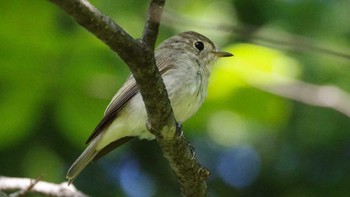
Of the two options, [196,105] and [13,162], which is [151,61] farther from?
[13,162]

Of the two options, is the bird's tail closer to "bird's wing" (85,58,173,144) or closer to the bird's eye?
"bird's wing" (85,58,173,144)

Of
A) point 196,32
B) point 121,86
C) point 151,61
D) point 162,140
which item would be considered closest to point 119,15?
point 196,32

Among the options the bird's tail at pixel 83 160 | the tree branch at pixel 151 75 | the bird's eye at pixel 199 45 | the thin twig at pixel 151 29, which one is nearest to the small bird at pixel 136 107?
the bird's tail at pixel 83 160

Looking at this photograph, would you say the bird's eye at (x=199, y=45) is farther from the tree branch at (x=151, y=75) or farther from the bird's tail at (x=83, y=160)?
the tree branch at (x=151, y=75)

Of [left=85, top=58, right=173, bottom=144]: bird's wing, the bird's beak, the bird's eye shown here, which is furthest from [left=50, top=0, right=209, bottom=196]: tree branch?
the bird's eye

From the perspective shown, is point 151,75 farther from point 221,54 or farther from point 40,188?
point 221,54

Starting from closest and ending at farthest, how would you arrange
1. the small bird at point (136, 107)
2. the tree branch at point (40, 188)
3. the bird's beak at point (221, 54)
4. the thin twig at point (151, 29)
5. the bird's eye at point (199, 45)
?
the thin twig at point (151, 29) < the tree branch at point (40, 188) < the small bird at point (136, 107) < the bird's beak at point (221, 54) < the bird's eye at point (199, 45)
